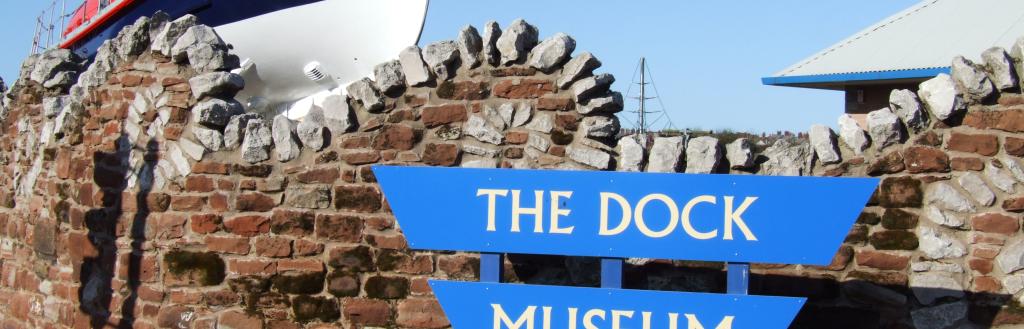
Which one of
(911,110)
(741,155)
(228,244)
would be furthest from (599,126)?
(228,244)

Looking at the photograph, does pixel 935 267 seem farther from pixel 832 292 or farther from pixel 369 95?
pixel 369 95

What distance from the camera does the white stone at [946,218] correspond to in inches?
203

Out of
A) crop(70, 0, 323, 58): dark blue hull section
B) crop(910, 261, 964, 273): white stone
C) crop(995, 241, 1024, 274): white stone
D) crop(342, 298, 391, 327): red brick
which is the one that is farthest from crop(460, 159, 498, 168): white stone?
crop(70, 0, 323, 58): dark blue hull section

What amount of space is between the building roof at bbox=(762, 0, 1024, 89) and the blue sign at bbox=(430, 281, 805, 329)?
1212cm

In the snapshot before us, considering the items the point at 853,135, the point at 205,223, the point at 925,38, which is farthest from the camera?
the point at 925,38

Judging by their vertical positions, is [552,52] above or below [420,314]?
above

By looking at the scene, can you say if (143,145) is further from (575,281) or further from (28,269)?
(575,281)

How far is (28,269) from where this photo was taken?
7.63m

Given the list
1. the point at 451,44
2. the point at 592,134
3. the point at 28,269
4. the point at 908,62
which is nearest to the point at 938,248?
the point at 592,134

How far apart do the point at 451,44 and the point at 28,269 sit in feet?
12.3

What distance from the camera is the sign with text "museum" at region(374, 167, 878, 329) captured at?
369 cm

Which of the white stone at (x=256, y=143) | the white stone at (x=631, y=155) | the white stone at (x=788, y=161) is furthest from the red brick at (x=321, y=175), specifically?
the white stone at (x=788, y=161)

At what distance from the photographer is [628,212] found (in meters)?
3.81

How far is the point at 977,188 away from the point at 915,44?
11.8 metres
